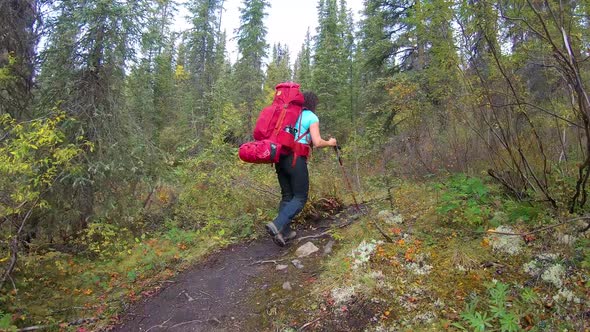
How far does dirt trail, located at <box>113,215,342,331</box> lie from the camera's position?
351cm

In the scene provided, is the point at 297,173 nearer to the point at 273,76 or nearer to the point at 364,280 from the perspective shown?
the point at 364,280

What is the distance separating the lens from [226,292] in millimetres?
4012

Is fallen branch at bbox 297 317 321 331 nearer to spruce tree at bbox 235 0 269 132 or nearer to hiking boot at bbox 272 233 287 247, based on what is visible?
hiking boot at bbox 272 233 287 247

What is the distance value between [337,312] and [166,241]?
12.6 feet

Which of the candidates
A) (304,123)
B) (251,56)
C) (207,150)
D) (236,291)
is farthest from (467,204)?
(251,56)

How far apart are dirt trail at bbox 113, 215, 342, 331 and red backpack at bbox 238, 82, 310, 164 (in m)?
1.32

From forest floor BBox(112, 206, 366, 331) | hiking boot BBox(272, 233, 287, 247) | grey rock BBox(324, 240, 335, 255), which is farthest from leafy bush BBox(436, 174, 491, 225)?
hiking boot BBox(272, 233, 287, 247)

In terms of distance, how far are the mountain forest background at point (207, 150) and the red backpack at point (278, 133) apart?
87cm

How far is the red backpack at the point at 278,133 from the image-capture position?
14.2 feet

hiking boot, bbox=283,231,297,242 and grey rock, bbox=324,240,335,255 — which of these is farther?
hiking boot, bbox=283,231,297,242

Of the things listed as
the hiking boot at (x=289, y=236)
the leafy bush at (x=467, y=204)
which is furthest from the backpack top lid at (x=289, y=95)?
the leafy bush at (x=467, y=204)

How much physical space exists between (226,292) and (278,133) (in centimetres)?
194

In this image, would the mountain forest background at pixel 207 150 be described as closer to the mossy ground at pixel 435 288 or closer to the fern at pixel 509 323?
the mossy ground at pixel 435 288

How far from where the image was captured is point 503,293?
9.05 feet
